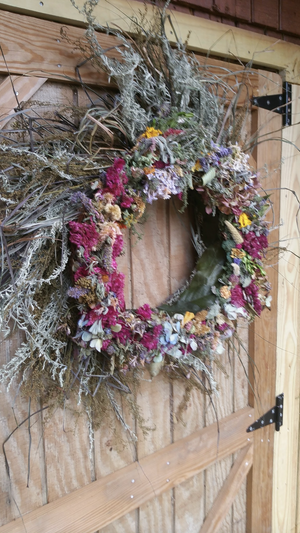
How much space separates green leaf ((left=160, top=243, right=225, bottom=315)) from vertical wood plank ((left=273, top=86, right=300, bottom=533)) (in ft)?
1.44

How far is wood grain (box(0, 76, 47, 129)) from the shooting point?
81 centimetres

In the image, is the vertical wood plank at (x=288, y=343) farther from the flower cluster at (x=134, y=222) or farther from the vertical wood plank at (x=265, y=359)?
the flower cluster at (x=134, y=222)

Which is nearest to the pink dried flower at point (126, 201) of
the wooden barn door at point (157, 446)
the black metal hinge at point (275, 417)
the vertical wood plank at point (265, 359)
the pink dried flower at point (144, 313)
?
the wooden barn door at point (157, 446)

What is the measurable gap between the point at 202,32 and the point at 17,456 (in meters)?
1.25

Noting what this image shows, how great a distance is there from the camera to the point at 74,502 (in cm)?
101

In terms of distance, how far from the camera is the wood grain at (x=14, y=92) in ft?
2.67

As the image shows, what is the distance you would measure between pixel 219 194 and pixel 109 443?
0.75m

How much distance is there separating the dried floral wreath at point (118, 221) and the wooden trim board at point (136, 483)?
0.89 feet

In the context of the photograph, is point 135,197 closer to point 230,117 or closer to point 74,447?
point 230,117

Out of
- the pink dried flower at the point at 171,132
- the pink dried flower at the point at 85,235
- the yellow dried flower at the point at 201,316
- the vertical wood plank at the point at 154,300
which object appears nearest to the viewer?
the pink dried flower at the point at 85,235

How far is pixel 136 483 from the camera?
3.71ft

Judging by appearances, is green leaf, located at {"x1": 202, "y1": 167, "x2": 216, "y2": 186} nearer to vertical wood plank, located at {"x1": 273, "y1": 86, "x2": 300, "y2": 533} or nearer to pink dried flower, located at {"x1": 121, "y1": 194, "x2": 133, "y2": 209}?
pink dried flower, located at {"x1": 121, "y1": 194, "x2": 133, "y2": 209}

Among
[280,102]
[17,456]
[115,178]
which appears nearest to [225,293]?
[115,178]

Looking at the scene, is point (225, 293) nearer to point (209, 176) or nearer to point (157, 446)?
point (209, 176)
